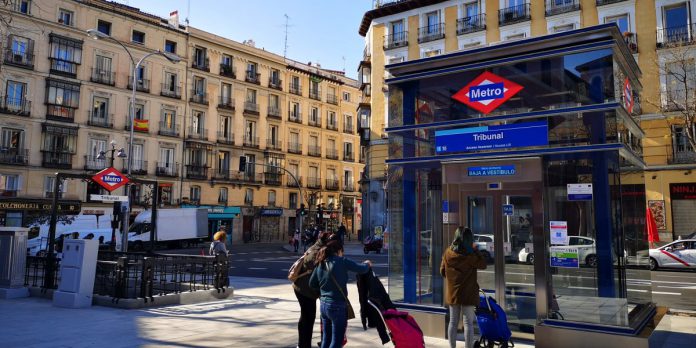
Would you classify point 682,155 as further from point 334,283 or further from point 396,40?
point 334,283

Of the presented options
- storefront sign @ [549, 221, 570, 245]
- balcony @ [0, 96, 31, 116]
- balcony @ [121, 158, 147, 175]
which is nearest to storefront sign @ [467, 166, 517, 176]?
storefront sign @ [549, 221, 570, 245]

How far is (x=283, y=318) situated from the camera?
32.2 feet

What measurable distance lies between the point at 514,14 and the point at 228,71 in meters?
28.2

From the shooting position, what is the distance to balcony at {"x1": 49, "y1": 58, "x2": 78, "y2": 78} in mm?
38316

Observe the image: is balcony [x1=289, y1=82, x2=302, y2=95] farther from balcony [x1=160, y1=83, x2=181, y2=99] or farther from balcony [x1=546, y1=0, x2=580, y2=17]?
balcony [x1=546, y1=0, x2=580, y2=17]

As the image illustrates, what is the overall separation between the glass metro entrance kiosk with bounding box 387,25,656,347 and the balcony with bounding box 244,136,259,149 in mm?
43637

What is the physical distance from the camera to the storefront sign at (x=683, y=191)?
26297 mm

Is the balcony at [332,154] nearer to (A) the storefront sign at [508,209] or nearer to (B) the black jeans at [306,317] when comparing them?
(A) the storefront sign at [508,209]

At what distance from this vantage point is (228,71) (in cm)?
4981

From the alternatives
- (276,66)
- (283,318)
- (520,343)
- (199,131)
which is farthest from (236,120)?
(520,343)

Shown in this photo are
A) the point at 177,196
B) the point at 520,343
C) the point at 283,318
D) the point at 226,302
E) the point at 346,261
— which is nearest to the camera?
the point at 346,261

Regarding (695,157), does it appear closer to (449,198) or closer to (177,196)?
(449,198)

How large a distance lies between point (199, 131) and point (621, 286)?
4469 centimetres

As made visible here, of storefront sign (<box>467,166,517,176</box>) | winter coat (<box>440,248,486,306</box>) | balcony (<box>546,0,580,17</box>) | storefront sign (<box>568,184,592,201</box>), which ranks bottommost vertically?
winter coat (<box>440,248,486,306</box>)
